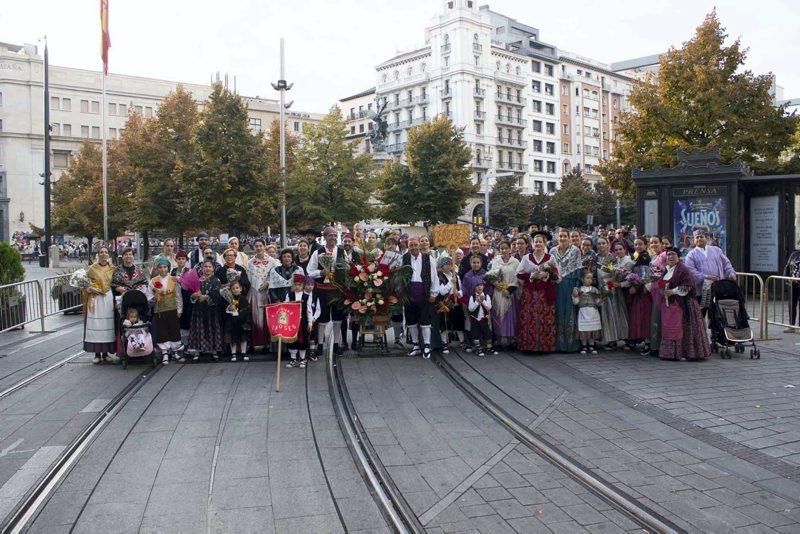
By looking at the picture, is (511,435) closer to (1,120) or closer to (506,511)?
(506,511)

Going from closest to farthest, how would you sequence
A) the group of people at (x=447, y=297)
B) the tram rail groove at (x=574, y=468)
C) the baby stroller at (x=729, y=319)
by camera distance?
the tram rail groove at (x=574, y=468) < the baby stroller at (x=729, y=319) < the group of people at (x=447, y=297)

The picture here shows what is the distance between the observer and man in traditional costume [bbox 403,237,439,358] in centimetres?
1148

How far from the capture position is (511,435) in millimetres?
7070

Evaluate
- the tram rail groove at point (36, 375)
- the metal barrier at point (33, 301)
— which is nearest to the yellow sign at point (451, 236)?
the tram rail groove at point (36, 375)

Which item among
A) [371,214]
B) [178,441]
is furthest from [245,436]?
[371,214]

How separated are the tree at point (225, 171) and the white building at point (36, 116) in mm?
44468

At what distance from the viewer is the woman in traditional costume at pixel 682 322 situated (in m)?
10.7

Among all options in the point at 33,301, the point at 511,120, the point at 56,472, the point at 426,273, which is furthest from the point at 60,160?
the point at 56,472

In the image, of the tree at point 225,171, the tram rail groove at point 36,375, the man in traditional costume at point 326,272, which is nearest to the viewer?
the tram rail groove at point 36,375

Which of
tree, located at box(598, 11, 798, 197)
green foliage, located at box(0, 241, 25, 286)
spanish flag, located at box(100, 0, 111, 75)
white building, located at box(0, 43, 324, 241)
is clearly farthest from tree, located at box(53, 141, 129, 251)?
white building, located at box(0, 43, 324, 241)

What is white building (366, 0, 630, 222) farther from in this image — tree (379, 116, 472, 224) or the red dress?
the red dress

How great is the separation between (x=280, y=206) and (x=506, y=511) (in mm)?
27705

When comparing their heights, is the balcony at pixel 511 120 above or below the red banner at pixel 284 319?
above

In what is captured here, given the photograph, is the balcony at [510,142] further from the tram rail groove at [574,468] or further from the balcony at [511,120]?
the tram rail groove at [574,468]
